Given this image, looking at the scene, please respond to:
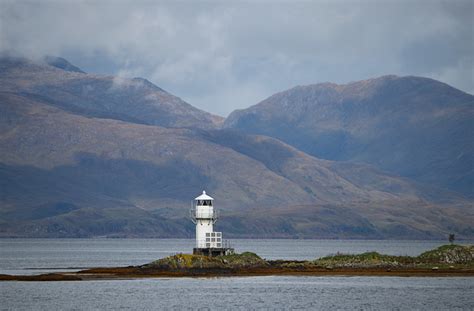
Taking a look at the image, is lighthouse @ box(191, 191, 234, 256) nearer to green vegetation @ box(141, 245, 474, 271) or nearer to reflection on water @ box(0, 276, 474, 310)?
green vegetation @ box(141, 245, 474, 271)

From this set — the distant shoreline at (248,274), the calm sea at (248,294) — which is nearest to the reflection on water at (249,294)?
the calm sea at (248,294)

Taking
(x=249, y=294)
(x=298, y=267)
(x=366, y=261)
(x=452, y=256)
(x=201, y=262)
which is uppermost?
(x=452, y=256)

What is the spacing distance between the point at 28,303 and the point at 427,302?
116ft

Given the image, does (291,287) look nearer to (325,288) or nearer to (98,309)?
(325,288)

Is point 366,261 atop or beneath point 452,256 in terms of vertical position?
beneath

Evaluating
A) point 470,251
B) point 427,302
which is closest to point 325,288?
Result: point 427,302

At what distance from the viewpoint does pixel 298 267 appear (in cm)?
11994

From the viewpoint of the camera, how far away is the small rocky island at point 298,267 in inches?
4429

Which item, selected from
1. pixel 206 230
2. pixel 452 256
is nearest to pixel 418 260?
pixel 452 256

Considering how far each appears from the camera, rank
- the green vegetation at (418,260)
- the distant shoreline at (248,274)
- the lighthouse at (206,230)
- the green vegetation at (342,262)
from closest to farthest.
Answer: the distant shoreline at (248,274)
the green vegetation at (342,262)
the lighthouse at (206,230)
the green vegetation at (418,260)

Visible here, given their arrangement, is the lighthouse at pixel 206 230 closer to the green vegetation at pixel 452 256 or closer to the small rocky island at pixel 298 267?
the small rocky island at pixel 298 267

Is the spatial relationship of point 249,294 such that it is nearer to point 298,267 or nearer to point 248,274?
point 248,274

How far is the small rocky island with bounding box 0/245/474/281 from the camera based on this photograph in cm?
11250

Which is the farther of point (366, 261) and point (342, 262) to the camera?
point (342, 262)
